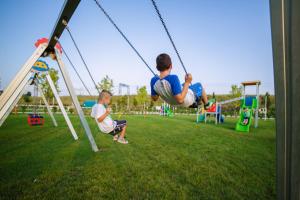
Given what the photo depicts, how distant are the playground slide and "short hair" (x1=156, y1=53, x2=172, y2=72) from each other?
8.01 meters

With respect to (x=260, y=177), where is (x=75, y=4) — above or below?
above

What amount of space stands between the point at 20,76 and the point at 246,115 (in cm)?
1044

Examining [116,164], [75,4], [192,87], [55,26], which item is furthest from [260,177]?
[55,26]

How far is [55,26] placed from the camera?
12.8 feet

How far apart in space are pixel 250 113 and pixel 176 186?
9252mm

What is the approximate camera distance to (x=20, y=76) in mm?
4090

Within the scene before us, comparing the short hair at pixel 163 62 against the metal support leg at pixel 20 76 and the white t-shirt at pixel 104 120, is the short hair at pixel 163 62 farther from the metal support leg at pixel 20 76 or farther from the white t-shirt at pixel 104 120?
the metal support leg at pixel 20 76

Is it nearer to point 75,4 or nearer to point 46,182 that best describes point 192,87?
point 75,4

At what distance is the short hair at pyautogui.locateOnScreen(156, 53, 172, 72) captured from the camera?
327cm

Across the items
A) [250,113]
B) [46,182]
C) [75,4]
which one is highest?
[75,4]

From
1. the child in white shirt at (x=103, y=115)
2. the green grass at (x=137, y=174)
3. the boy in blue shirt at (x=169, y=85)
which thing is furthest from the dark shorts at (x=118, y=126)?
the boy in blue shirt at (x=169, y=85)

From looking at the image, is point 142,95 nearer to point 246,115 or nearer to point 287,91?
point 246,115

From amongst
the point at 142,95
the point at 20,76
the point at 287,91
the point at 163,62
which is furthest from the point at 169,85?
the point at 142,95

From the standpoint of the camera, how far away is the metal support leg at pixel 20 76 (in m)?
3.77
